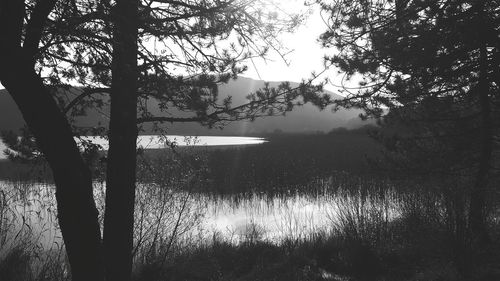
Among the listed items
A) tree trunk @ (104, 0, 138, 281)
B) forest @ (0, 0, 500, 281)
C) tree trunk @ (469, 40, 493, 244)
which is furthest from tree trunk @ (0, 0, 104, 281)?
tree trunk @ (469, 40, 493, 244)

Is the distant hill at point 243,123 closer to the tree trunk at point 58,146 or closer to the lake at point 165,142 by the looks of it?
the lake at point 165,142

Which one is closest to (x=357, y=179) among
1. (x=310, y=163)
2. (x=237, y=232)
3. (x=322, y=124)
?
(x=310, y=163)

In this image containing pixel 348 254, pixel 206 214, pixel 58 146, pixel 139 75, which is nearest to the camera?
pixel 58 146

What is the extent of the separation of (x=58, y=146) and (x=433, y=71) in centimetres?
566

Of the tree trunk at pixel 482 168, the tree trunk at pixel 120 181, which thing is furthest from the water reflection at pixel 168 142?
the tree trunk at pixel 482 168

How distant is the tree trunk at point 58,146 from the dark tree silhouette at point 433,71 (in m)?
4.51

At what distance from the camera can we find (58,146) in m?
2.50

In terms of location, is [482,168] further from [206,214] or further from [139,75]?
[206,214]

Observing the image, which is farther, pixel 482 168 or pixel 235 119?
pixel 482 168

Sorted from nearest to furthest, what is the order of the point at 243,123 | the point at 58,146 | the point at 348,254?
the point at 58,146 → the point at 348,254 → the point at 243,123

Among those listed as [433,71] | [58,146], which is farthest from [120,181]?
[433,71]

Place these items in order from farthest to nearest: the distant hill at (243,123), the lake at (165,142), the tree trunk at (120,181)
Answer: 1. the distant hill at (243,123)
2. the lake at (165,142)
3. the tree trunk at (120,181)

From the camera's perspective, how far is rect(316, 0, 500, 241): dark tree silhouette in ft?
18.2

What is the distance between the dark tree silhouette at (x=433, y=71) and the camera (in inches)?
218
